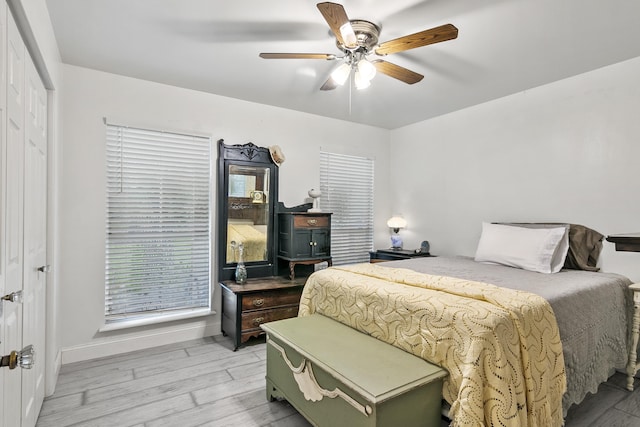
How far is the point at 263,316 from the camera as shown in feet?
11.0

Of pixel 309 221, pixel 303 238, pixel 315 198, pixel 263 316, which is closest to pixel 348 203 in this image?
pixel 315 198

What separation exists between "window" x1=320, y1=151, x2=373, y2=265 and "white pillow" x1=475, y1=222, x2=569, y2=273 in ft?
5.89

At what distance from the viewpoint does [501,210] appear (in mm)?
3691

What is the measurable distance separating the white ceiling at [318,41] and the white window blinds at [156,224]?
65 cm

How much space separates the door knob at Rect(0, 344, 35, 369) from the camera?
3.69 feet

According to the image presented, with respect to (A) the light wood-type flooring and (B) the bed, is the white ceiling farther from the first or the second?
(A) the light wood-type flooring

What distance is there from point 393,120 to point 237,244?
8.56 feet

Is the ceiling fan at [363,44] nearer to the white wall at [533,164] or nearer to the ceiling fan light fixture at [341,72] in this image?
the ceiling fan light fixture at [341,72]

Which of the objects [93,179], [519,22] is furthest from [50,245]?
[519,22]

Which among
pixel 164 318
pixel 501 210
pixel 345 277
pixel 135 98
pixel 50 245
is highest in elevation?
pixel 135 98

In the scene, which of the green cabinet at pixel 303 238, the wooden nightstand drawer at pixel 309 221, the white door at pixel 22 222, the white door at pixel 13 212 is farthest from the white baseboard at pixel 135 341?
the white door at pixel 13 212

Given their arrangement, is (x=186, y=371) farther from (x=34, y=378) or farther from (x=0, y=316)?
(x=0, y=316)

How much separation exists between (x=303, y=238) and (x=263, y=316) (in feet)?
3.06

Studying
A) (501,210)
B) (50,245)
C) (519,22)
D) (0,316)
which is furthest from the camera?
(501,210)
